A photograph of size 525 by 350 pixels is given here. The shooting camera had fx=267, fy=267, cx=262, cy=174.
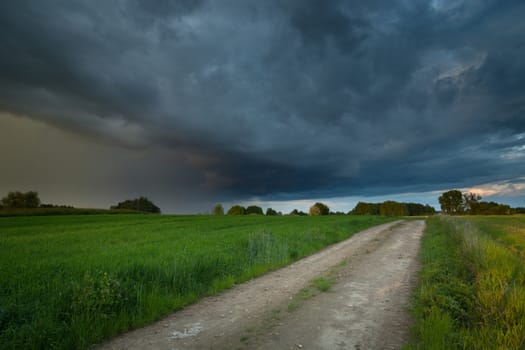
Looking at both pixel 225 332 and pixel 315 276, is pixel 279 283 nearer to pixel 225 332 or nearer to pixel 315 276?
pixel 315 276

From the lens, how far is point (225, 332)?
224 inches

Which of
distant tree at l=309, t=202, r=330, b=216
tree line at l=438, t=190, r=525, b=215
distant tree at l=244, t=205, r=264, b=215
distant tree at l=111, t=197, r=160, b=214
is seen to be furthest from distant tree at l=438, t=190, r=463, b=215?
distant tree at l=111, t=197, r=160, b=214

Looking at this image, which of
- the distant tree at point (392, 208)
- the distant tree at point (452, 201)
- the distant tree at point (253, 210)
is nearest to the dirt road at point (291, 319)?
the distant tree at point (253, 210)

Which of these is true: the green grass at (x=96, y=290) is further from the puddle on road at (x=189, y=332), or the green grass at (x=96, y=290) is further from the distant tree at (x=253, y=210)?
the distant tree at (x=253, y=210)

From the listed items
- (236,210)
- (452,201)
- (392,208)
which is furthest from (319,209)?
(452,201)

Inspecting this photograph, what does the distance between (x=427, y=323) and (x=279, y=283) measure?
16.4 ft

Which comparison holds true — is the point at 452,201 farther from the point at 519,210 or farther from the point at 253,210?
the point at 253,210

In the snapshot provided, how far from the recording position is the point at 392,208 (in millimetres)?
136750

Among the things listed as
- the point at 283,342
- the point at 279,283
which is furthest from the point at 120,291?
the point at 279,283

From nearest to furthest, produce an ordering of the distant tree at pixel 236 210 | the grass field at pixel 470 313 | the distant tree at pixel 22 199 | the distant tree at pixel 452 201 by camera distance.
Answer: the grass field at pixel 470 313 < the distant tree at pixel 22 199 < the distant tree at pixel 236 210 < the distant tree at pixel 452 201

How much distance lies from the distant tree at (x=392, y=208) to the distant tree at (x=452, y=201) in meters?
19.0

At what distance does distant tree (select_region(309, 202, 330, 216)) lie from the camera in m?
119

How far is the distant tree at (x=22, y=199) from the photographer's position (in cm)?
7467

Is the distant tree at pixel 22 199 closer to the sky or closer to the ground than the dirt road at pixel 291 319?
closer to the sky
